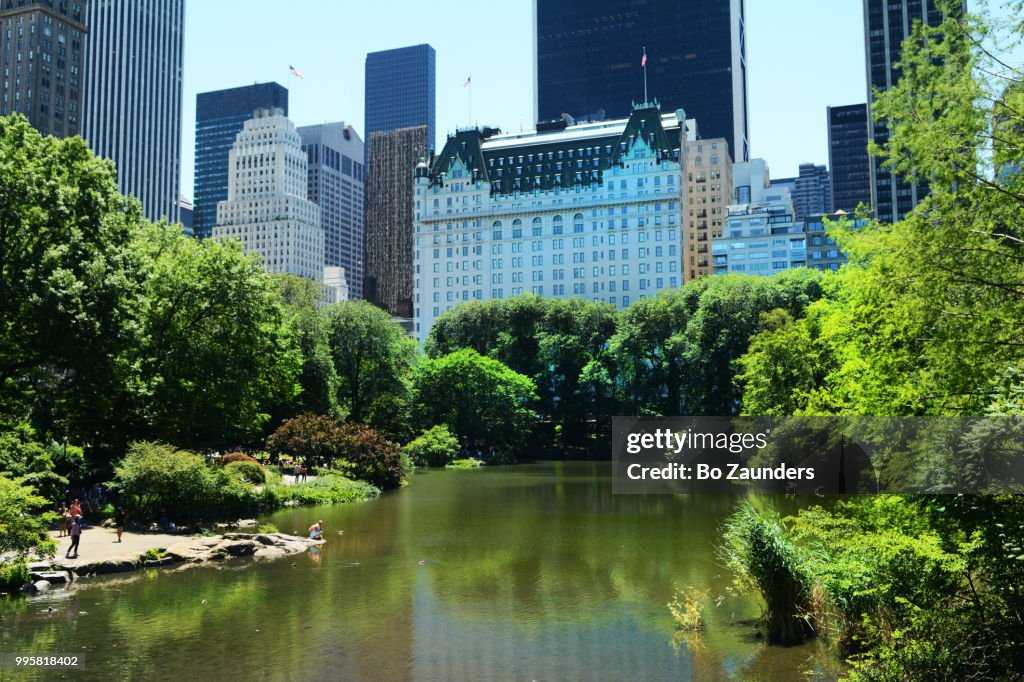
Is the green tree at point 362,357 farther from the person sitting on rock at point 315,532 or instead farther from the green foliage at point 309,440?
the person sitting on rock at point 315,532

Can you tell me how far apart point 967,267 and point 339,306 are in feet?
266

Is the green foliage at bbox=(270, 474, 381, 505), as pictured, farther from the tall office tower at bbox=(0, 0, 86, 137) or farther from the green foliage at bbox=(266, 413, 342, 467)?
the tall office tower at bbox=(0, 0, 86, 137)

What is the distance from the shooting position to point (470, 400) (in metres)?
99.9

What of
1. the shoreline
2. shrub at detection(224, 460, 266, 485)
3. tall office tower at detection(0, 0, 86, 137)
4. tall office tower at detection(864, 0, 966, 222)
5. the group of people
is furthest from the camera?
tall office tower at detection(864, 0, 966, 222)

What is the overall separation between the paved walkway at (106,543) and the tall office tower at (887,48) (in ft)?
536

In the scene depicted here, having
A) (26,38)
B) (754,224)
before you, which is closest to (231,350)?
(26,38)

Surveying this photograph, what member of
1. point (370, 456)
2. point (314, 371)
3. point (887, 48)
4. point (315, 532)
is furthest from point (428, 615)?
point (887, 48)

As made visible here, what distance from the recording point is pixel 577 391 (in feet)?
352

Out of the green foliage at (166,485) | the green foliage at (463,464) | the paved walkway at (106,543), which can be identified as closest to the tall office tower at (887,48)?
the green foliage at (463,464)

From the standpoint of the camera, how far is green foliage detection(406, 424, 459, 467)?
90750mm

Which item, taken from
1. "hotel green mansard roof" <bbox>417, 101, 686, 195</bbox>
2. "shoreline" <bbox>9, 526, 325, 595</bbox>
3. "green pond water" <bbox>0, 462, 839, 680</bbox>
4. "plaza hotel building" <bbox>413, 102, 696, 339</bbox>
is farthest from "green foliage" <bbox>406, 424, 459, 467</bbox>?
"hotel green mansard roof" <bbox>417, 101, 686, 195</bbox>

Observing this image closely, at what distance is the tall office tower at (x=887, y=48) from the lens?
17325 cm

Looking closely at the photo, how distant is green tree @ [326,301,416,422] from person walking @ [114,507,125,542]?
49205 millimetres

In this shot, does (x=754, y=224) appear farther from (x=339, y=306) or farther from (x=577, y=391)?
(x=339, y=306)
